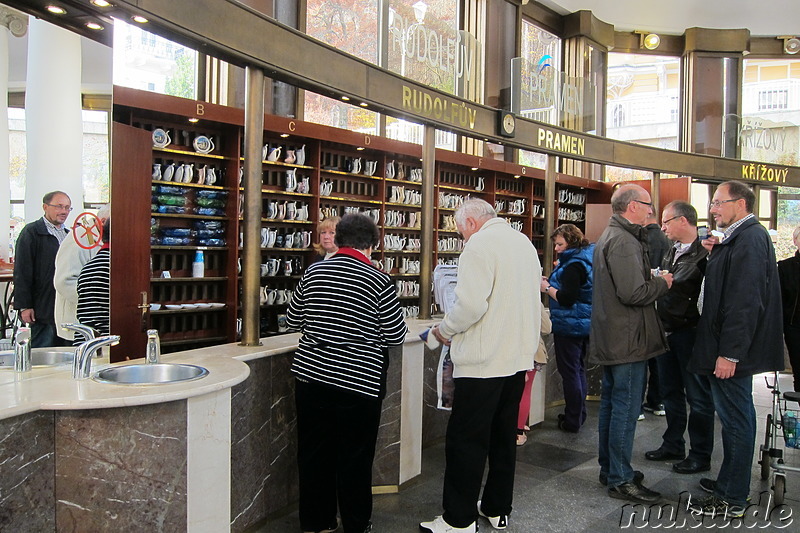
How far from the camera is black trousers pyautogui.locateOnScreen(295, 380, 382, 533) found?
10.1ft

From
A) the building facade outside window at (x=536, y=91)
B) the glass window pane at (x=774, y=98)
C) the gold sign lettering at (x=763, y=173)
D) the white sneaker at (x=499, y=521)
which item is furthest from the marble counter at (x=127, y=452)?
the glass window pane at (x=774, y=98)

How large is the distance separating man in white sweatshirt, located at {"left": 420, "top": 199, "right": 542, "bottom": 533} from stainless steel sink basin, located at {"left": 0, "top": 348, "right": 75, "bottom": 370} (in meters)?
1.80

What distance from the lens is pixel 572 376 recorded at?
16.7 feet

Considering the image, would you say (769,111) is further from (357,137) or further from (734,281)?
(734,281)

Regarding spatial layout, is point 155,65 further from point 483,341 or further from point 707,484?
point 707,484

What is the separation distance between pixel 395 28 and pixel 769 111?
36.3 feet

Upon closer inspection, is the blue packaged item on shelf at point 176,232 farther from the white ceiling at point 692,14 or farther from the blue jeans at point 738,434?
the white ceiling at point 692,14

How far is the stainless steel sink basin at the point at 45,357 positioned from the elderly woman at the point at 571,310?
313cm

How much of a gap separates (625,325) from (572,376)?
59.6 inches

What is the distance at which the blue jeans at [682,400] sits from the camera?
13.7 ft

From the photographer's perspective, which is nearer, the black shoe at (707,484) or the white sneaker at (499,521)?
the white sneaker at (499,521)

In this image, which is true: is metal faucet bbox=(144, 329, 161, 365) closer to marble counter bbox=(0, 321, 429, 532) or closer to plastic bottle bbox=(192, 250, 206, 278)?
marble counter bbox=(0, 321, 429, 532)

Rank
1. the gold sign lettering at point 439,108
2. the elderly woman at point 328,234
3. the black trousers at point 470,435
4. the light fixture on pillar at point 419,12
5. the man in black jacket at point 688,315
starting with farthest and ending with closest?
the light fixture on pillar at point 419,12
the elderly woman at point 328,234
the gold sign lettering at point 439,108
the man in black jacket at point 688,315
the black trousers at point 470,435

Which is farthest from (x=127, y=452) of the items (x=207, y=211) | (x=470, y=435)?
(x=207, y=211)
